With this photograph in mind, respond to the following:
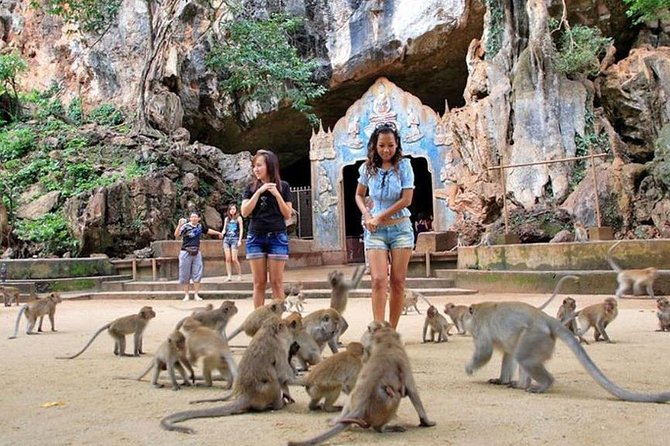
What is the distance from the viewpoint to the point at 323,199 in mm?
21156

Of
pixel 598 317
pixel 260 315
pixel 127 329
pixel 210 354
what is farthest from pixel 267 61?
pixel 210 354

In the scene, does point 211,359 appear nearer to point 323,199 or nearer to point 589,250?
point 589,250

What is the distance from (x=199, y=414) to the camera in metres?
2.71

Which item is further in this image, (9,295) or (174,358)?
(9,295)

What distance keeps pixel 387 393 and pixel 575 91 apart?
16017 millimetres

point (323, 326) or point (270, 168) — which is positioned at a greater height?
point (270, 168)

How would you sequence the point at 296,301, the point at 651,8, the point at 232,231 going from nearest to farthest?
the point at 296,301
the point at 232,231
the point at 651,8

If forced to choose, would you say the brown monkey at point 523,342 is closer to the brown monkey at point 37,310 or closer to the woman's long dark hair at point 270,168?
the woman's long dark hair at point 270,168

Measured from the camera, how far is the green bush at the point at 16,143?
20.6m

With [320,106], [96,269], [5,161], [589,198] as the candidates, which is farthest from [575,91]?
[5,161]

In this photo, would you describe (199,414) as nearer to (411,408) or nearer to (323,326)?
(411,408)

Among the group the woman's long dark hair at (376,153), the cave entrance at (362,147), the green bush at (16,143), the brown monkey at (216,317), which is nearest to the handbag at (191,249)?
the brown monkey at (216,317)

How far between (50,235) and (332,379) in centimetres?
1574

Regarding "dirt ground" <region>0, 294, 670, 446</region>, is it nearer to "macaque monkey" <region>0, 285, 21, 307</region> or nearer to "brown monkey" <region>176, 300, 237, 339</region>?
"brown monkey" <region>176, 300, 237, 339</region>
